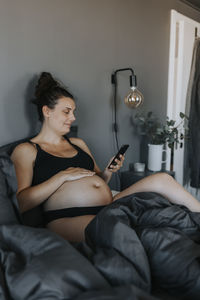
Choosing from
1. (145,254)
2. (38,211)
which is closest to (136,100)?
(38,211)

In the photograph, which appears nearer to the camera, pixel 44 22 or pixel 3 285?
pixel 3 285

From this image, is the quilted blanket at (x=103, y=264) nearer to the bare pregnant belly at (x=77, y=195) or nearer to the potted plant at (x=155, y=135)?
the bare pregnant belly at (x=77, y=195)

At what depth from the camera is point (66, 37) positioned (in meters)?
1.93

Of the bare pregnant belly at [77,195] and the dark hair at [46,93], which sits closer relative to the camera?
the bare pregnant belly at [77,195]

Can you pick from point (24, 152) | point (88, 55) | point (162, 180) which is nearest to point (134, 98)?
point (88, 55)

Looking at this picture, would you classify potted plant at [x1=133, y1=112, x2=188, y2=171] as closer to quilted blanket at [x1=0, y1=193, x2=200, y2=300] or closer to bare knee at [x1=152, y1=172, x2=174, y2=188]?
bare knee at [x1=152, y1=172, x2=174, y2=188]

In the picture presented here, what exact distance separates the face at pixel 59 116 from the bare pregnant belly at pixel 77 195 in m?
0.34

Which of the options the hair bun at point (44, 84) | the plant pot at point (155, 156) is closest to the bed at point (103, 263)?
the hair bun at point (44, 84)

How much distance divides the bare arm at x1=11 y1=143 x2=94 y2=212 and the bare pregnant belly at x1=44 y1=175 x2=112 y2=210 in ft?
0.19

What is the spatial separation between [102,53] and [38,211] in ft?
4.39

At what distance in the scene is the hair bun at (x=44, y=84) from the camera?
1653 millimetres

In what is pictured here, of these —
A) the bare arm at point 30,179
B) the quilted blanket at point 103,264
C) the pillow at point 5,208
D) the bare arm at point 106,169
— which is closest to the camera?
the quilted blanket at point 103,264

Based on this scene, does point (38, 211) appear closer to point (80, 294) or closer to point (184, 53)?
point (80, 294)

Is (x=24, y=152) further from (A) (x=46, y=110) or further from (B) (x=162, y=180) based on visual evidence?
(B) (x=162, y=180)
